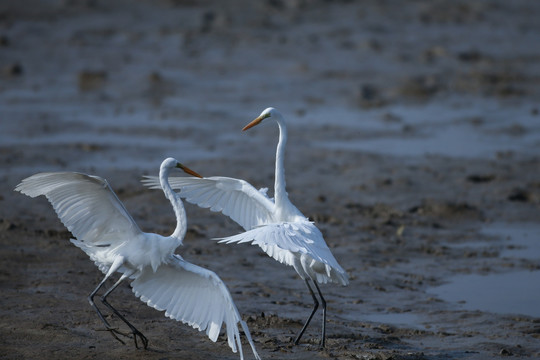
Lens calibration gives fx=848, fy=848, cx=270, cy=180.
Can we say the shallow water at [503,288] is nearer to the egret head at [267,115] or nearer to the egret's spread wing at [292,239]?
the egret's spread wing at [292,239]

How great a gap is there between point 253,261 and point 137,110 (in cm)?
675

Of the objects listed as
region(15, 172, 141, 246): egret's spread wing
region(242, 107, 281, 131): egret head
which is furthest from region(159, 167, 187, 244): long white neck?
region(242, 107, 281, 131): egret head

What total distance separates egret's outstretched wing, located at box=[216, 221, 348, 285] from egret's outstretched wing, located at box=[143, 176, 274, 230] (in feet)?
3.09

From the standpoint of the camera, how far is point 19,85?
16172mm

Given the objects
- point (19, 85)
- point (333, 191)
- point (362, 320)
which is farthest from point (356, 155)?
point (19, 85)

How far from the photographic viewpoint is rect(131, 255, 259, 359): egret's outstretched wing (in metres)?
5.93

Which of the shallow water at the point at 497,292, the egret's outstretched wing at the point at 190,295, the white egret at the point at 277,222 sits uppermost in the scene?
the white egret at the point at 277,222

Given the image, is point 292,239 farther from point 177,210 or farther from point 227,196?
point 227,196

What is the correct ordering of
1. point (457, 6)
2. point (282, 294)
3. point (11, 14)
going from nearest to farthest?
point (282, 294) → point (11, 14) → point (457, 6)

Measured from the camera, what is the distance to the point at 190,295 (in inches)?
244

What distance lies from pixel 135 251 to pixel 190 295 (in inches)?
21.2

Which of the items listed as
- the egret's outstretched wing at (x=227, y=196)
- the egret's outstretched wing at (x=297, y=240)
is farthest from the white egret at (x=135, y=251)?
the egret's outstretched wing at (x=227, y=196)

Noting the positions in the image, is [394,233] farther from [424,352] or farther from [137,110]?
[137,110]

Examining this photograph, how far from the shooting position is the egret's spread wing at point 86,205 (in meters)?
6.20
